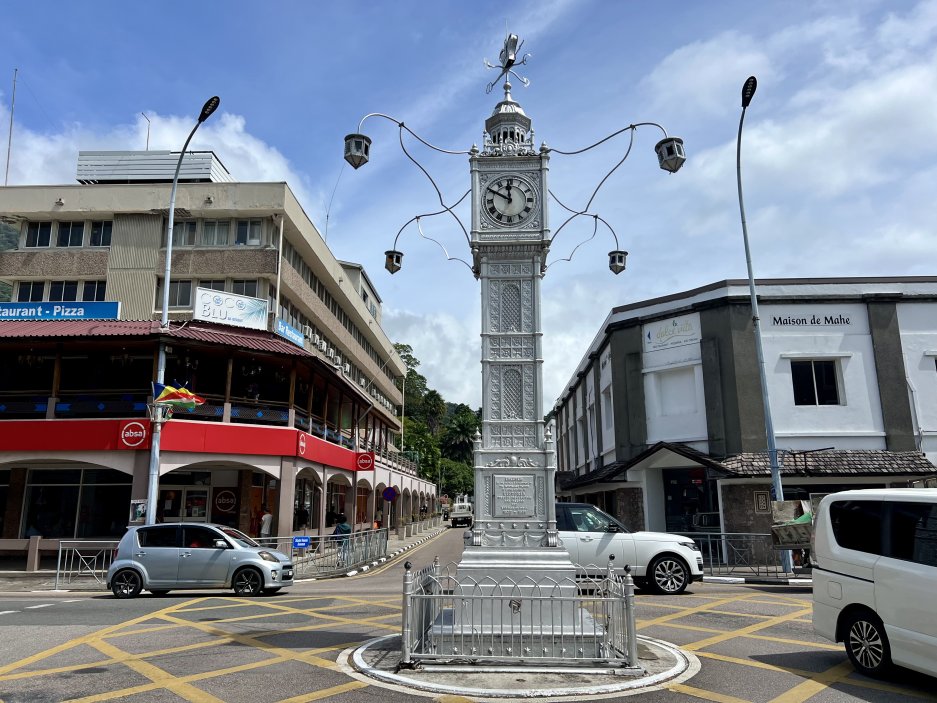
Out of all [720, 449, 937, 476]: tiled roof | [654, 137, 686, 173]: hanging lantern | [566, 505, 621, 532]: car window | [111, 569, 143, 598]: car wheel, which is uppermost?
[654, 137, 686, 173]: hanging lantern

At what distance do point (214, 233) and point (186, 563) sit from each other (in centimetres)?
1808

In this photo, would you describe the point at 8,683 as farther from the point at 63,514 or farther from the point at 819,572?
the point at 63,514

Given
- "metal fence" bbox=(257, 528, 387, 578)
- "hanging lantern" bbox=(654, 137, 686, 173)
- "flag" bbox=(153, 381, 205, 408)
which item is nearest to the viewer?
"hanging lantern" bbox=(654, 137, 686, 173)

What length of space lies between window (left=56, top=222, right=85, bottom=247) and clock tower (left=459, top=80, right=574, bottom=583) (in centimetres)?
2591

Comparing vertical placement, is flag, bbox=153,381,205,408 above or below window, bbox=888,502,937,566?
above

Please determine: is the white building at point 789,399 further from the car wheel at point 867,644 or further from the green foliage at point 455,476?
the green foliage at point 455,476

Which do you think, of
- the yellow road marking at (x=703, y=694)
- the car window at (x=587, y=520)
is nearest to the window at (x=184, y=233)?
the car window at (x=587, y=520)

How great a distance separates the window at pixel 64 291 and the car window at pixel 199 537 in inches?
744

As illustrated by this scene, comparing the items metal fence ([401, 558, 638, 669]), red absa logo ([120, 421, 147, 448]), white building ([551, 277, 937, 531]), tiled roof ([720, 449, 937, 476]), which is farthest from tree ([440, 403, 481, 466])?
metal fence ([401, 558, 638, 669])

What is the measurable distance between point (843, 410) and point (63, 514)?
27.4 meters

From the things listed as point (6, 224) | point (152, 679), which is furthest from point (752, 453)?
point (6, 224)

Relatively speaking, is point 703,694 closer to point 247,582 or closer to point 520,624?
point 520,624

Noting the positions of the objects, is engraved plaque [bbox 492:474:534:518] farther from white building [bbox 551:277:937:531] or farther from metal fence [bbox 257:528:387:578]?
white building [bbox 551:277:937:531]

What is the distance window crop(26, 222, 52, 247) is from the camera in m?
29.5
